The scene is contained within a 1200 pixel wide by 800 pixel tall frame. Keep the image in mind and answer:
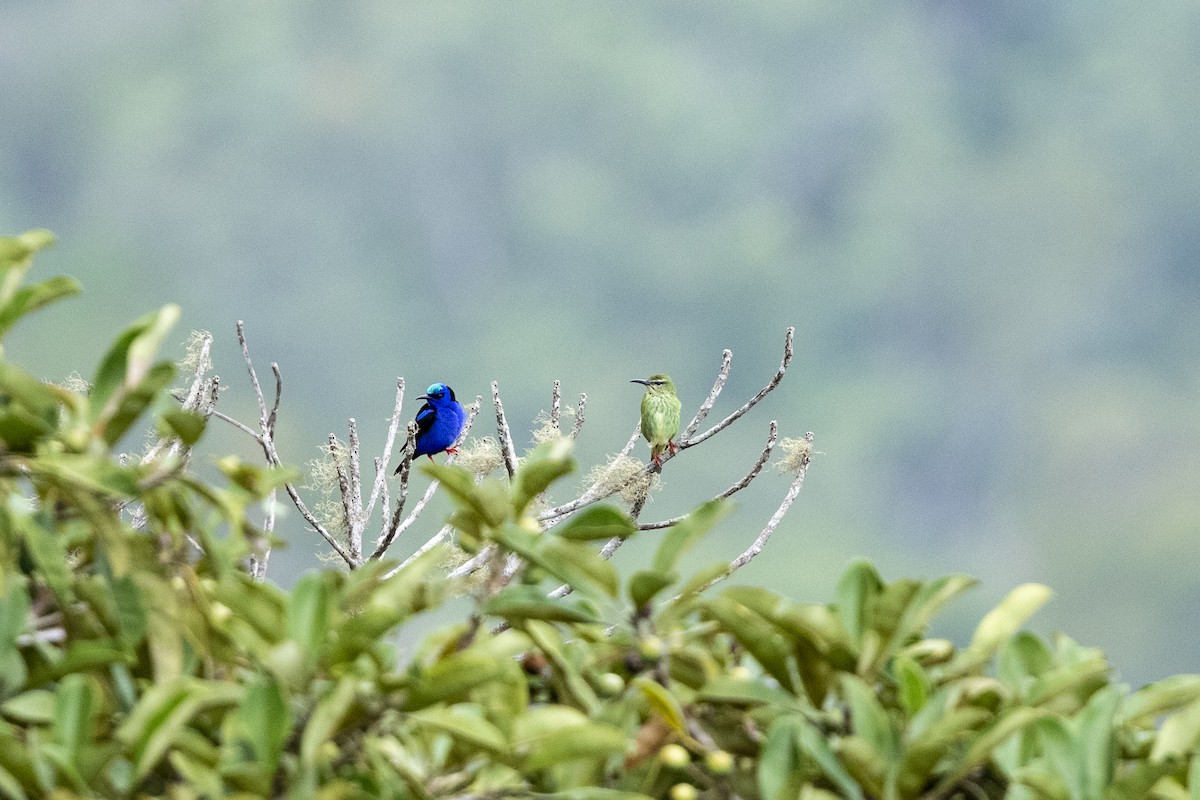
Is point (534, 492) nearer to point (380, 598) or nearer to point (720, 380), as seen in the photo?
point (380, 598)

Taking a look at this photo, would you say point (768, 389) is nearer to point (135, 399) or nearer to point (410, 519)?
point (410, 519)

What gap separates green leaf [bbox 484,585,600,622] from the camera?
4.91 feet

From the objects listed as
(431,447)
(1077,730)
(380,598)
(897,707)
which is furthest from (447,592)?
(431,447)

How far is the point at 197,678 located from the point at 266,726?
11.1 inches

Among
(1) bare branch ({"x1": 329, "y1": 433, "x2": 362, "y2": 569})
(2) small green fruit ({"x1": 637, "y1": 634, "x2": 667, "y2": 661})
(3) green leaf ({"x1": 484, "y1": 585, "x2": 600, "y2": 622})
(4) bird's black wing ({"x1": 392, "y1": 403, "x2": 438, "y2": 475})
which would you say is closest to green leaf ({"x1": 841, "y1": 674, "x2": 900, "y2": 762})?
(2) small green fruit ({"x1": 637, "y1": 634, "x2": 667, "y2": 661})

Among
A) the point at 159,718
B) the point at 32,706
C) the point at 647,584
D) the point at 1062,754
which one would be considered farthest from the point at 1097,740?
the point at 32,706

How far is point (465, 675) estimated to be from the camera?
135 cm

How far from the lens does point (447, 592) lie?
158 cm

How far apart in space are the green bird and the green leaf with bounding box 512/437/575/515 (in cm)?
396

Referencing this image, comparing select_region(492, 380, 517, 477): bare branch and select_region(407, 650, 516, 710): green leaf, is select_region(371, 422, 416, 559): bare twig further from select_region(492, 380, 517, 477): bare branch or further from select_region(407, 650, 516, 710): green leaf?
select_region(407, 650, 516, 710): green leaf

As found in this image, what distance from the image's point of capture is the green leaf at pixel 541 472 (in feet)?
4.96

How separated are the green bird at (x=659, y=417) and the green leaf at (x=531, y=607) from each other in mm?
3988

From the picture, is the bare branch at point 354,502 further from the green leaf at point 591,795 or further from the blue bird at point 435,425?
the green leaf at point 591,795

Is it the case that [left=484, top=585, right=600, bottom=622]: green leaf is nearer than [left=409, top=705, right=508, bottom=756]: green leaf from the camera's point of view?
No
